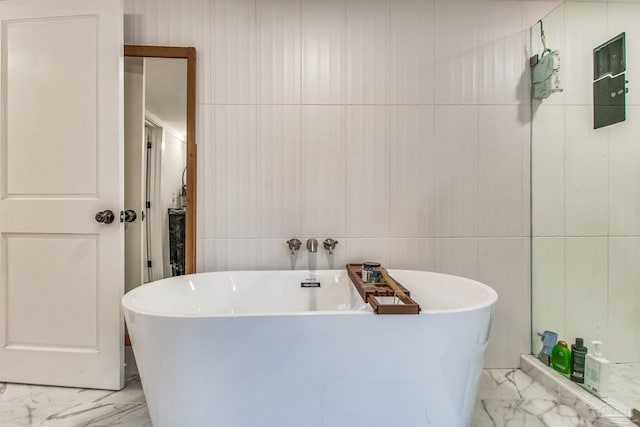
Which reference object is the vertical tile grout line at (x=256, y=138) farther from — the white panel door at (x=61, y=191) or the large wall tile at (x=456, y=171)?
the large wall tile at (x=456, y=171)

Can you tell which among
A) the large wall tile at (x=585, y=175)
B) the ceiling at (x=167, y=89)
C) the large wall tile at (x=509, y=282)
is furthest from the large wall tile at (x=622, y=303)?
the ceiling at (x=167, y=89)

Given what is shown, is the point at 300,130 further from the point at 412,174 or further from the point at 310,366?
the point at 310,366

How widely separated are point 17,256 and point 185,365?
1.21 m

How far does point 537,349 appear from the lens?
5.26ft

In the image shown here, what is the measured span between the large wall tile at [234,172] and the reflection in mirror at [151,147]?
166 mm

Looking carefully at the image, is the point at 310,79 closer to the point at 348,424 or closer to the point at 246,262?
the point at 246,262

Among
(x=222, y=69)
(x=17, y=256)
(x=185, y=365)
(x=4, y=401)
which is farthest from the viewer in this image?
(x=222, y=69)

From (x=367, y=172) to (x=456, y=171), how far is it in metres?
0.47

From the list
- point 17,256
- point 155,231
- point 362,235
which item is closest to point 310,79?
point 362,235

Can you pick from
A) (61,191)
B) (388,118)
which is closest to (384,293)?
(388,118)

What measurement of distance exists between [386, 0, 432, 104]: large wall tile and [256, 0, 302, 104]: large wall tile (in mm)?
488

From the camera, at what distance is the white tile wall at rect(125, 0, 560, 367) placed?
1591 millimetres

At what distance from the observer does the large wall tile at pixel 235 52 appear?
1581mm

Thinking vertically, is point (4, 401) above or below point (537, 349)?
below
